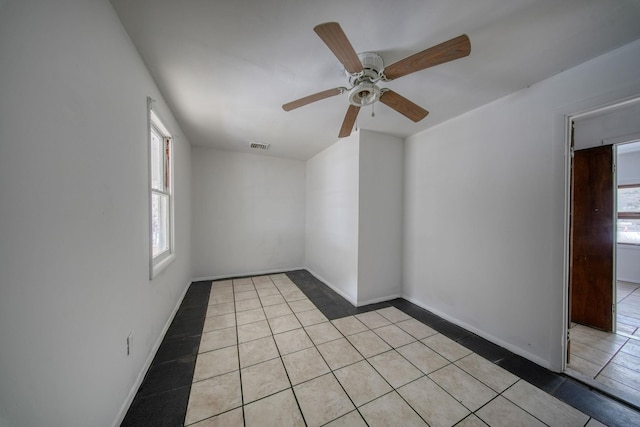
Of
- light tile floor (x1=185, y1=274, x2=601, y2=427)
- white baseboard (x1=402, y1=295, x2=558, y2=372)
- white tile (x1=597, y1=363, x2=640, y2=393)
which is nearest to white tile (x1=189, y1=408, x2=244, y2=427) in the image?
light tile floor (x1=185, y1=274, x2=601, y2=427)

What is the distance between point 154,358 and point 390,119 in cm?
355

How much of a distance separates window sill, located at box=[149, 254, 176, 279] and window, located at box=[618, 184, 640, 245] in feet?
26.0

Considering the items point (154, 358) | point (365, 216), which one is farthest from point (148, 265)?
point (365, 216)

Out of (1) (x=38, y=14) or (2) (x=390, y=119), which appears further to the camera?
(2) (x=390, y=119)

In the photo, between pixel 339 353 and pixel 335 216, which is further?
pixel 335 216

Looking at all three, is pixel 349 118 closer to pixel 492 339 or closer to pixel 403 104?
pixel 403 104

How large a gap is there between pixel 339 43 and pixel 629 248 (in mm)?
6746

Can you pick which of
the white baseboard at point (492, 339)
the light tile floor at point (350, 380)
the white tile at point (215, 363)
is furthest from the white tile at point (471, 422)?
the white tile at point (215, 363)

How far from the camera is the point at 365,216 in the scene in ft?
9.87

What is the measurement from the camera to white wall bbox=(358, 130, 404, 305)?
3.00m

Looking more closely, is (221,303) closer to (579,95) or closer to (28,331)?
(28,331)

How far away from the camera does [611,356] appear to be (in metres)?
1.96

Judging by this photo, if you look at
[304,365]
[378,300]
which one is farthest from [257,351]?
[378,300]

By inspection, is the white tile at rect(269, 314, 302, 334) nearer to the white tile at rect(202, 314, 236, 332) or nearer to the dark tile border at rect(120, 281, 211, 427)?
the white tile at rect(202, 314, 236, 332)
